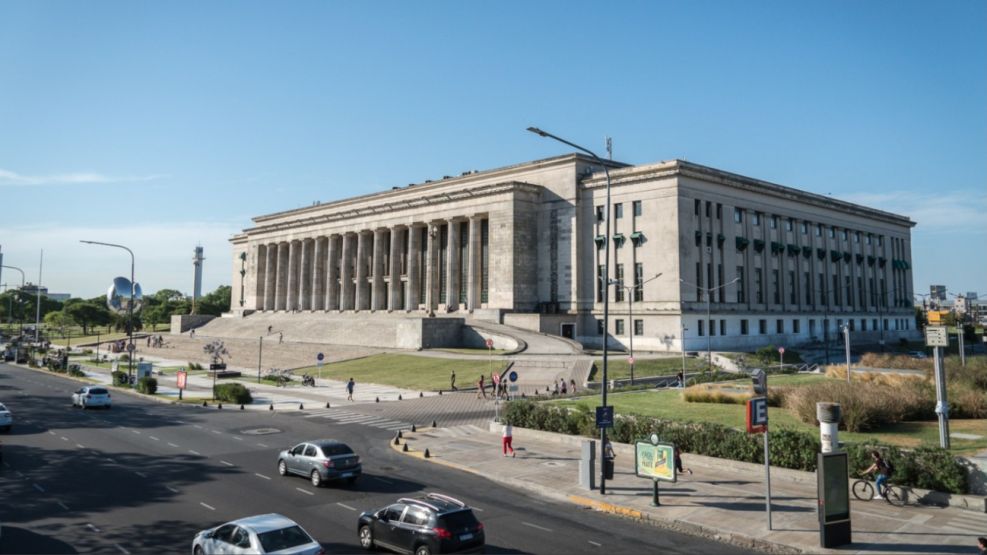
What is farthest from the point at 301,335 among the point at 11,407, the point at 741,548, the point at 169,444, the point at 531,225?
the point at 741,548

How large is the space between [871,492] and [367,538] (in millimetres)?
15721

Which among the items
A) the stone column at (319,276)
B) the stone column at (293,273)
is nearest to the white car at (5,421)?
the stone column at (319,276)

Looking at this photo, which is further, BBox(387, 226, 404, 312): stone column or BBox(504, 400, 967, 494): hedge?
BBox(387, 226, 404, 312): stone column

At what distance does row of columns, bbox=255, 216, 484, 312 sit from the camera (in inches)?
3445

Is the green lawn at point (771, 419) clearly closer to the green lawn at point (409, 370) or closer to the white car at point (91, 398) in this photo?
the green lawn at point (409, 370)

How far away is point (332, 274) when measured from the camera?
108 meters

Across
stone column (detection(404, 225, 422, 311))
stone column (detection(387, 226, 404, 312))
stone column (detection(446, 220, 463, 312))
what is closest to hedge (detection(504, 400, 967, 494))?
stone column (detection(446, 220, 463, 312))

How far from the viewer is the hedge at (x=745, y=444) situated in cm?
1867

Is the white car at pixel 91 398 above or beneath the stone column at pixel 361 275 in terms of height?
beneath

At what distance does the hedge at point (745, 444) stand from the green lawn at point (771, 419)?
8.54 ft

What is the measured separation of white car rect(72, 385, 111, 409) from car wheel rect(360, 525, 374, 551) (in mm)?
35494

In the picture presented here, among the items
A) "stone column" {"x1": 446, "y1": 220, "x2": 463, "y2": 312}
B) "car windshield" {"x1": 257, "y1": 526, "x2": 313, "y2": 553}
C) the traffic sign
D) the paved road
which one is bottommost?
the paved road

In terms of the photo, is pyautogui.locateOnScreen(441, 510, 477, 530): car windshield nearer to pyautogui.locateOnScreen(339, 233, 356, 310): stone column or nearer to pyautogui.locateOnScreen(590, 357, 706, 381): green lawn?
pyautogui.locateOnScreen(590, 357, 706, 381): green lawn

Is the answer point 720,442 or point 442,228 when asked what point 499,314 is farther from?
point 720,442
